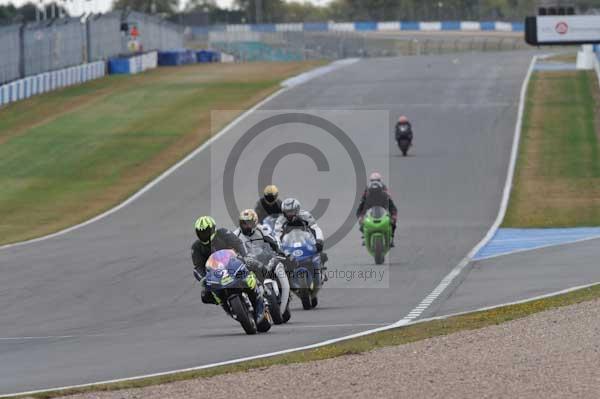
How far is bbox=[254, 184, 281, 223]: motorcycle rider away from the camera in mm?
19281

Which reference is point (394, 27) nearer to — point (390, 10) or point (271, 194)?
point (390, 10)

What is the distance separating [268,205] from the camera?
63.8 feet

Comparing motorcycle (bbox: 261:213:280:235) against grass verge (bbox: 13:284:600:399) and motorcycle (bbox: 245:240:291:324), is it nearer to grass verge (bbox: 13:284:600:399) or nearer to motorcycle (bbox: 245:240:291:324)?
motorcycle (bbox: 245:240:291:324)

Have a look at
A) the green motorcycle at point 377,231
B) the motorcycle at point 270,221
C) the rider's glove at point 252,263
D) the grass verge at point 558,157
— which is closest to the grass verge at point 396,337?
the rider's glove at point 252,263

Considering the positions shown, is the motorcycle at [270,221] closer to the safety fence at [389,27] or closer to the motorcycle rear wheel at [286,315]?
the motorcycle rear wheel at [286,315]

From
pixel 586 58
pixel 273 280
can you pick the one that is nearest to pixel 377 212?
pixel 273 280

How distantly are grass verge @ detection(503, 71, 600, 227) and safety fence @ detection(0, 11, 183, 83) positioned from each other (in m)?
25.0

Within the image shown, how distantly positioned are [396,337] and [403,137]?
26.7 m

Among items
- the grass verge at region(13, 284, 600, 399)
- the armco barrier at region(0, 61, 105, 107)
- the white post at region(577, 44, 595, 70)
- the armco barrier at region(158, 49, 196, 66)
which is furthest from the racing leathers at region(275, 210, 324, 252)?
the armco barrier at region(158, 49, 196, 66)

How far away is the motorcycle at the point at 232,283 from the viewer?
1438 cm

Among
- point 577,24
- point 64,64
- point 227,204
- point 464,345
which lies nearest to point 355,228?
point 227,204

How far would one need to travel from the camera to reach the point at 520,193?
113ft

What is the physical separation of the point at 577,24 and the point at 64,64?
1553 inches

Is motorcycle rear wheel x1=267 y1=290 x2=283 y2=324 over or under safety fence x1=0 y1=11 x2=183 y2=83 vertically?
under
